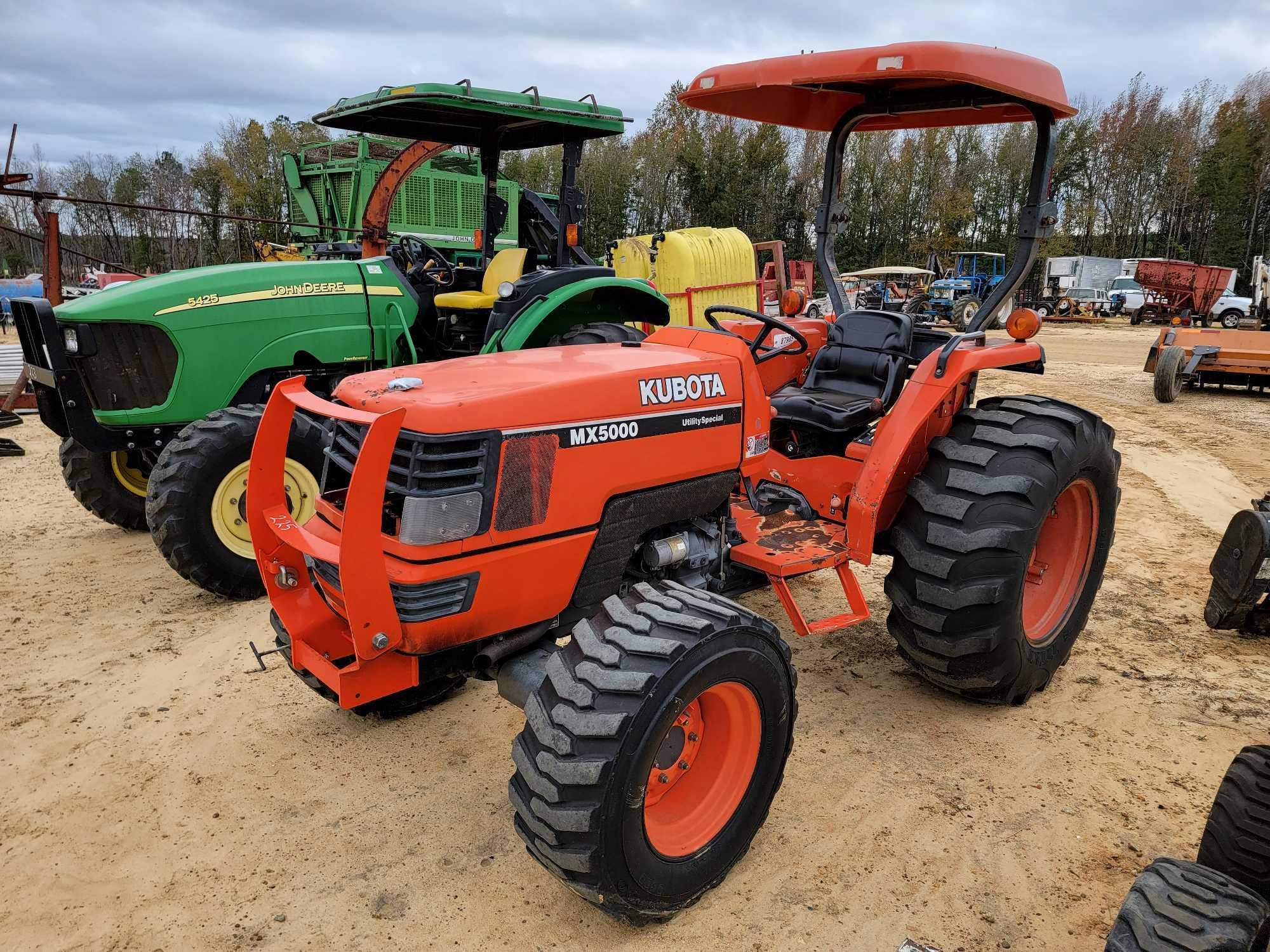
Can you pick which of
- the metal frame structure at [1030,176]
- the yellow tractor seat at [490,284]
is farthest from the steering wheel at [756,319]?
the yellow tractor seat at [490,284]

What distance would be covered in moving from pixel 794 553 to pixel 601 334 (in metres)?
2.56

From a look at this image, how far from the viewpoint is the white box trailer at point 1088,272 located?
3119cm

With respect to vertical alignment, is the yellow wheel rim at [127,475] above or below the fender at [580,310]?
below

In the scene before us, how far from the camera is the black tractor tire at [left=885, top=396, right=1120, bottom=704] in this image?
2.91 m

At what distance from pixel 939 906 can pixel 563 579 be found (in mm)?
1385

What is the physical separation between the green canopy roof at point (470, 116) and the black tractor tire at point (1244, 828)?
4.76m

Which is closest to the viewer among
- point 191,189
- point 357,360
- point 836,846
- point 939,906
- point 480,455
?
point 480,455

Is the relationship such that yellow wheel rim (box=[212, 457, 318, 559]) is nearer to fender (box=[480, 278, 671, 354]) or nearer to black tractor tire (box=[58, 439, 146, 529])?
black tractor tire (box=[58, 439, 146, 529])

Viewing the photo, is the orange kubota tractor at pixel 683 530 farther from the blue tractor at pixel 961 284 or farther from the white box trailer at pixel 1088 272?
the white box trailer at pixel 1088 272

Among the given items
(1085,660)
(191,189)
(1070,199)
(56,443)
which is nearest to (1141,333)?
(1070,199)

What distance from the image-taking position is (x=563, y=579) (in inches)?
93.8

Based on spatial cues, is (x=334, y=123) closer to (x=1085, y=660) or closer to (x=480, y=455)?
Answer: (x=480, y=455)

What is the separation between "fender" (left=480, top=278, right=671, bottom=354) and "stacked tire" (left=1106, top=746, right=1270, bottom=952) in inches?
157

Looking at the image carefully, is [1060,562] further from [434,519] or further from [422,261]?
[422,261]
